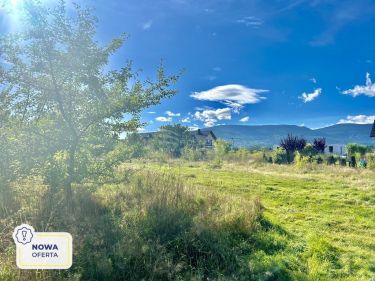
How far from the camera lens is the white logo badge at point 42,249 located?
4.28 m

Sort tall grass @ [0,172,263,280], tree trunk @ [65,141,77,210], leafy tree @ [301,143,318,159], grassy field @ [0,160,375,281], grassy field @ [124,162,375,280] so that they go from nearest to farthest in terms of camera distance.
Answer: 1. tall grass @ [0,172,263,280]
2. grassy field @ [0,160,375,281]
3. grassy field @ [124,162,375,280]
4. tree trunk @ [65,141,77,210]
5. leafy tree @ [301,143,318,159]

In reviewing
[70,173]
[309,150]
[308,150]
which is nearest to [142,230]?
[70,173]

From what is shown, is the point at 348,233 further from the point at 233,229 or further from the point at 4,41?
the point at 4,41

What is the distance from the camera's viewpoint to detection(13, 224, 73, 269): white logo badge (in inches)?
169

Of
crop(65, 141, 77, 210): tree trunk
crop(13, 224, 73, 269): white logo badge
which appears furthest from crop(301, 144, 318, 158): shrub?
crop(13, 224, 73, 269): white logo badge

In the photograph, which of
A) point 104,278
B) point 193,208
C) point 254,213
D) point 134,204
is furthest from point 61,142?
point 254,213

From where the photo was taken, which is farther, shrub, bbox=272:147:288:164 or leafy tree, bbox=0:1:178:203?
shrub, bbox=272:147:288:164

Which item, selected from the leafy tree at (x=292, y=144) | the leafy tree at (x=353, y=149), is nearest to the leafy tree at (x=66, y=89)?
the leafy tree at (x=292, y=144)

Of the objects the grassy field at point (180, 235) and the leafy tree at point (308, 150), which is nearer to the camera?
the grassy field at point (180, 235)

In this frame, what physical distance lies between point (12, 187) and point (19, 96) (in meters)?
2.04

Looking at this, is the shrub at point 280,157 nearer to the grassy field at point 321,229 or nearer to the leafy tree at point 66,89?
the grassy field at point 321,229

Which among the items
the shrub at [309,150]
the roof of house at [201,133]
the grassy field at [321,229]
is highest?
the roof of house at [201,133]

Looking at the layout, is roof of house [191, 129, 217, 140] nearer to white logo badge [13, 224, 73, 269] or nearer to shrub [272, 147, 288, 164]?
shrub [272, 147, 288, 164]

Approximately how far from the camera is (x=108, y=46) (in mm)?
8234
